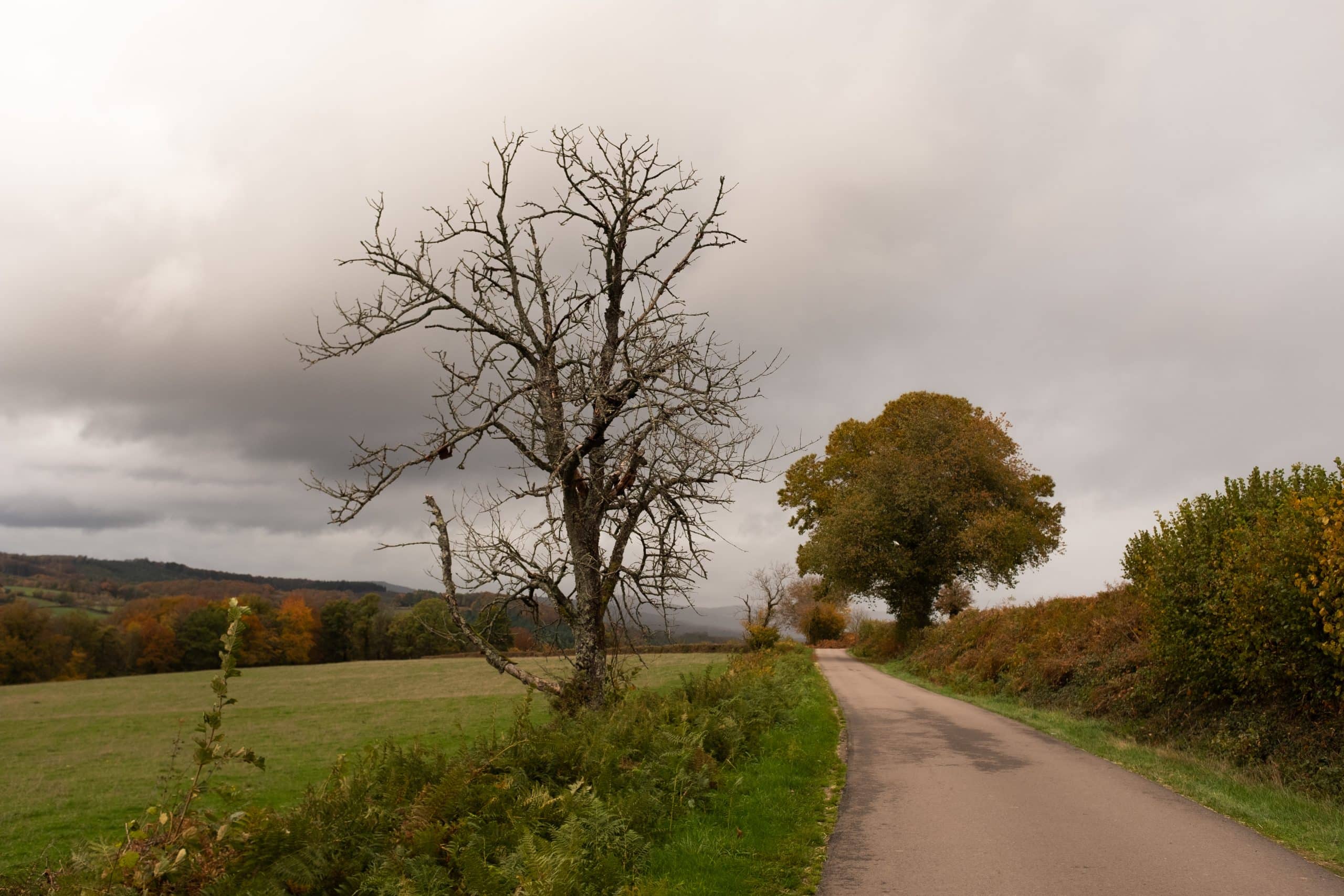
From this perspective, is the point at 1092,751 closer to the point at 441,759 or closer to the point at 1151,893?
the point at 1151,893

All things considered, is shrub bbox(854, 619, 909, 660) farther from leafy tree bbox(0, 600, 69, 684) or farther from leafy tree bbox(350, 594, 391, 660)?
leafy tree bbox(0, 600, 69, 684)

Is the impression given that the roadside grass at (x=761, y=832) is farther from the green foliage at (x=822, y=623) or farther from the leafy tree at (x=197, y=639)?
the leafy tree at (x=197, y=639)

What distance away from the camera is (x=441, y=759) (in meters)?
8.62

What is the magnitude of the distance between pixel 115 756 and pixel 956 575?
36.3m

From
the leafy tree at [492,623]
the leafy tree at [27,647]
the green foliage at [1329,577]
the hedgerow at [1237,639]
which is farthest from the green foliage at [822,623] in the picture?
the leafy tree at [27,647]

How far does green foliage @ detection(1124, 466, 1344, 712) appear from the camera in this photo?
11.7 meters

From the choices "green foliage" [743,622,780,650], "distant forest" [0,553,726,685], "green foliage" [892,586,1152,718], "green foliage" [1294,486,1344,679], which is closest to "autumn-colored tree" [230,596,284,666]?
"distant forest" [0,553,726,685]

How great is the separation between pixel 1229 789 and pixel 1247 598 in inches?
126

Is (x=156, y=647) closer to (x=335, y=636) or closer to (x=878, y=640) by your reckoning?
(x=335, y=636)

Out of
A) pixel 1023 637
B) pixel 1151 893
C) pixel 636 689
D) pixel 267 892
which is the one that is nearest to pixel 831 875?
pixel 1151 893

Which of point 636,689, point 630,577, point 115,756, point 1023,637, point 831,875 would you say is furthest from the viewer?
Answer: point 115,756

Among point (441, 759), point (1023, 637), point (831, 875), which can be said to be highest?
point (1023, 637)

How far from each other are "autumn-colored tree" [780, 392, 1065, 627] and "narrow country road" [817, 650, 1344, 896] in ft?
81.8

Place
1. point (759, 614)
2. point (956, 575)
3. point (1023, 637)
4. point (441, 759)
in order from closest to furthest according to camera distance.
A: point (441, 759) → point (1023, 637) → point (956, 575) → point (759, 614)
